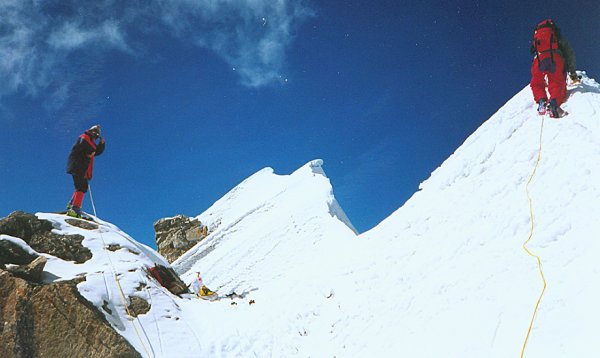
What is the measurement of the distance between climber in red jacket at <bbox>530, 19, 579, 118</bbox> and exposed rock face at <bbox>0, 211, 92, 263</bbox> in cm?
1035

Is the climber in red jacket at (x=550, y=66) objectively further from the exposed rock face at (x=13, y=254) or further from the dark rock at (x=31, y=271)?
the exposed rock face at (x=13, y=254)

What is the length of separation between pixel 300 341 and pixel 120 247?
5.32 m

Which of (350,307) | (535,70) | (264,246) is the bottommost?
(350,307)

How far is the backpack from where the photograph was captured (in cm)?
743

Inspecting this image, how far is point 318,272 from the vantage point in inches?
340

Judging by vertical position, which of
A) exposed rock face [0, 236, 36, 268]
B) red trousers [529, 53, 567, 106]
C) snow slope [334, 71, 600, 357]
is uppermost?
red trousers [529, 53, 567, 106]

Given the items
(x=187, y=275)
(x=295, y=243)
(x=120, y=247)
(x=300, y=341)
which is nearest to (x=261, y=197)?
(x=187, y=275)

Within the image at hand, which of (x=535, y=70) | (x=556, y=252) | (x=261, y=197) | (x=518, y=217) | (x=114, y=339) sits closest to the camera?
(x=556, y=252)

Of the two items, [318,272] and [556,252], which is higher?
[318,272]

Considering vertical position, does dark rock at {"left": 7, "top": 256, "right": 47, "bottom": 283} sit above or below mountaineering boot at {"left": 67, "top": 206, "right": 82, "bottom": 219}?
below

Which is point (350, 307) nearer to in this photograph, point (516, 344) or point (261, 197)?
point (516, 344)

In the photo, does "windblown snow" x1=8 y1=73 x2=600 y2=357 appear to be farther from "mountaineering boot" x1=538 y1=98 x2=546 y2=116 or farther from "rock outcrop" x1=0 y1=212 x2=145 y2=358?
"rock outcrop" x1=0 y1=212 x2=145 y2=358

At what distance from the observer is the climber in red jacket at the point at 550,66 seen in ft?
22.9

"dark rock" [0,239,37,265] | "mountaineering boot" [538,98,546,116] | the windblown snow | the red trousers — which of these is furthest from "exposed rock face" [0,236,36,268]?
the red trousers
